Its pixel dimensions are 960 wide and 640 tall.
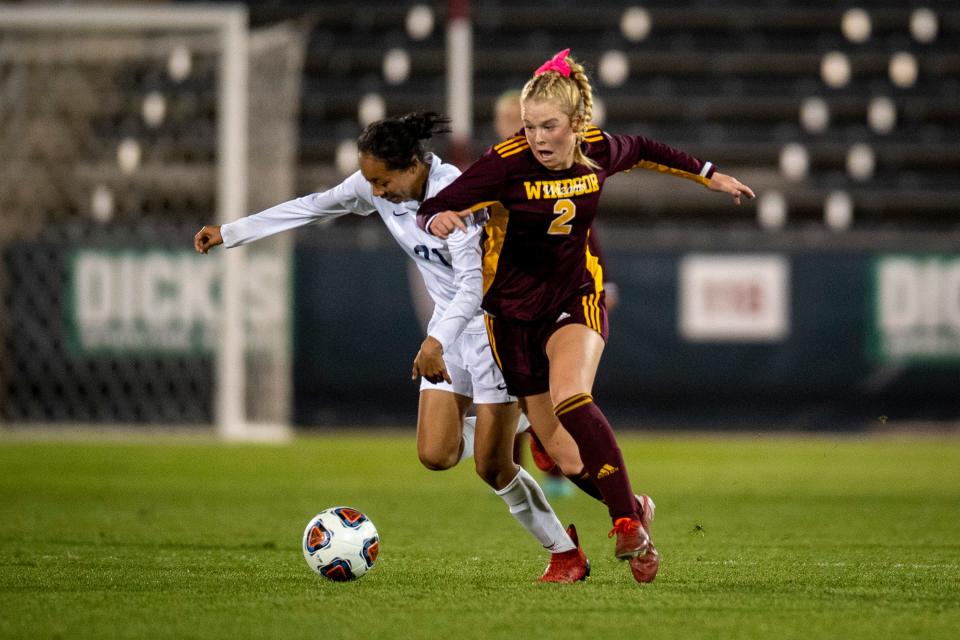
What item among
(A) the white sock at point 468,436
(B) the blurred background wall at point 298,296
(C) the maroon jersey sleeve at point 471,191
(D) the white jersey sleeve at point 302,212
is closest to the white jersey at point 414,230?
(D) the white jersey sleeve at point 302,212

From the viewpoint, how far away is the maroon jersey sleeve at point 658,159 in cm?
549

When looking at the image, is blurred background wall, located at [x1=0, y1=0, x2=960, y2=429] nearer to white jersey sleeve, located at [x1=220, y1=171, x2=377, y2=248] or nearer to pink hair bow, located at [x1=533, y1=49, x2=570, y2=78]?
white jersey sleeve, located at [x1=220, y1=171, x2=377, y2=248]

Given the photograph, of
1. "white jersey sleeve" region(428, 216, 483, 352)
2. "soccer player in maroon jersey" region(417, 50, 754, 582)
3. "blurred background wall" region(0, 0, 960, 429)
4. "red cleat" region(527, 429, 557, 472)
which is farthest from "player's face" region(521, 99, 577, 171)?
"blurred background wall" region(0, 0, 960, 429)

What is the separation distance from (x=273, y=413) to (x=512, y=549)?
8310 mm

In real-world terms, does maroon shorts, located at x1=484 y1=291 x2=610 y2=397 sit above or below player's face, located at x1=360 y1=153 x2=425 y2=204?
below

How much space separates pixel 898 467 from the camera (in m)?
11.3

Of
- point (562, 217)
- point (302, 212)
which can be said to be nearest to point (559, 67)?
point (562, 217)

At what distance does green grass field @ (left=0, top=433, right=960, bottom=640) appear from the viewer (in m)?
4.27

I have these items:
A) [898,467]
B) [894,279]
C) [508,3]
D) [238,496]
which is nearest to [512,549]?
[238,496]

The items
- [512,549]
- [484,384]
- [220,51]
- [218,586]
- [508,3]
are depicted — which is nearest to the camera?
[218,586]

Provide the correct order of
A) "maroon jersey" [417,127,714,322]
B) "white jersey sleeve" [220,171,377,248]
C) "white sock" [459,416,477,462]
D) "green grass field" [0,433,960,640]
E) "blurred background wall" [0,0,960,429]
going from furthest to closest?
"blurred background wall" [0,0,960,429] < "white sock" [459,416,477,462] < "white jersey sleeve" [220,171,377,248] < "maroon jersey" [417,127,714,322] < "green grass field" [0,433,960,640]

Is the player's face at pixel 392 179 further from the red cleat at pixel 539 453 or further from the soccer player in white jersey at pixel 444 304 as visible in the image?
the red cleat at pixel 539 453

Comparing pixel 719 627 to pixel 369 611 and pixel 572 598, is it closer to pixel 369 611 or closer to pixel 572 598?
pixel 572 598

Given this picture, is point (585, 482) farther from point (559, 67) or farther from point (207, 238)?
point (207, 238)
